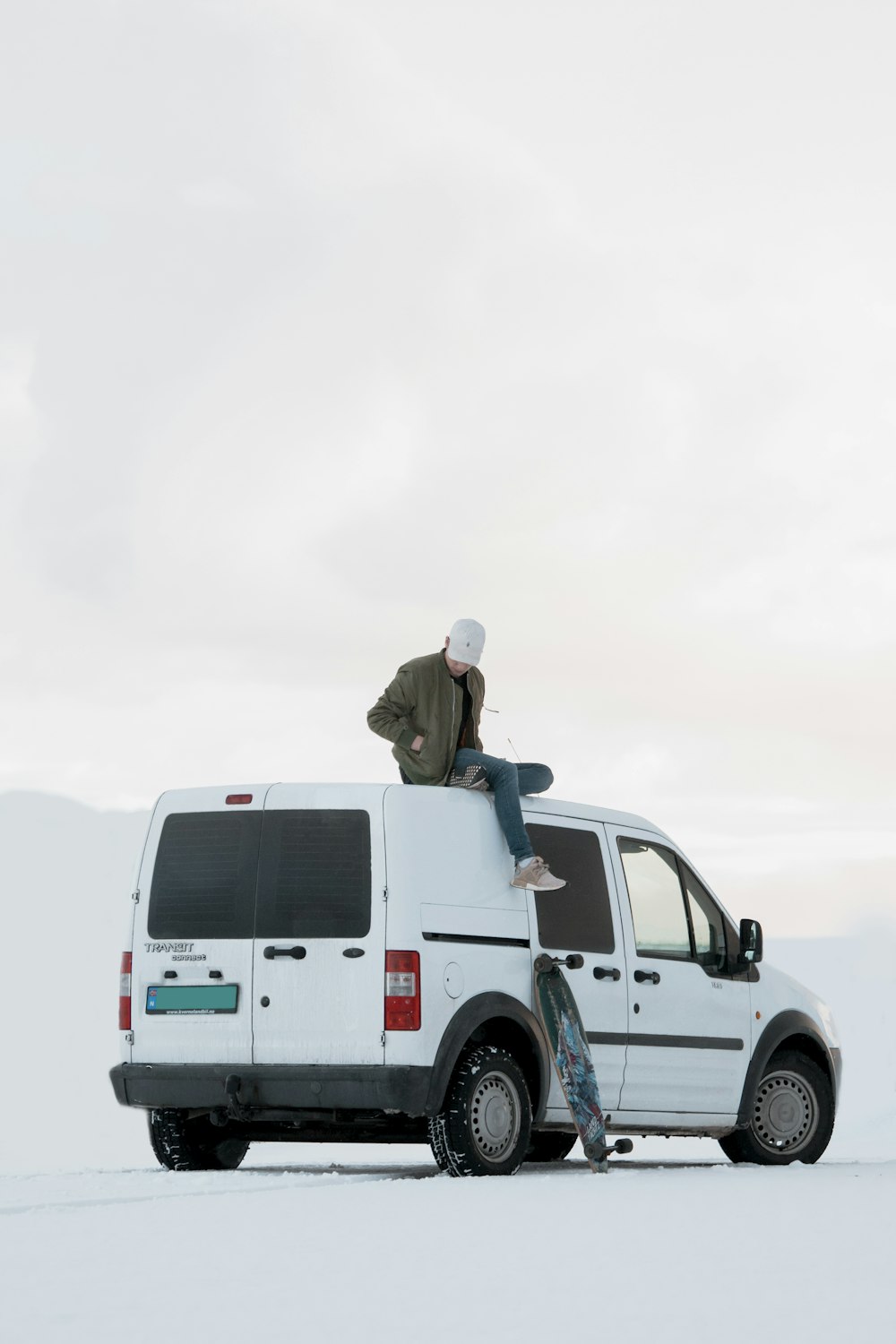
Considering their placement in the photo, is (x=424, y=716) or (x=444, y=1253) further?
(x=424, y=716)

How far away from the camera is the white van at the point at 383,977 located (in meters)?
10.1

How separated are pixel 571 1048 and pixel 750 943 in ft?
6.46

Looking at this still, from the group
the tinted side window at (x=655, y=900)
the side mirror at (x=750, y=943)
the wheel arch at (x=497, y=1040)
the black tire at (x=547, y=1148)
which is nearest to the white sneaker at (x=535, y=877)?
the wheel arch at (x=497, y=1040)

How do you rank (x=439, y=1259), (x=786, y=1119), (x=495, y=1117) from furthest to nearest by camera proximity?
(x=786, y=1119), (x=495, y=1117), (x=439, y=1259)

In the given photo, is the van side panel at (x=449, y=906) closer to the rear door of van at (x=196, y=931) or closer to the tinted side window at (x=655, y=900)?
the rear door of van at (x=196, y=931)

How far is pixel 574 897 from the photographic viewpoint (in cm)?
1130

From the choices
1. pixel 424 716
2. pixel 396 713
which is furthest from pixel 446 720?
pixel 396 713

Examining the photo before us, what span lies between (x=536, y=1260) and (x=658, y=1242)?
2.33 feet

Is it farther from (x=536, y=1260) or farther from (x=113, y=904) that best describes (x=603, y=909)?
(x=113, y=904)

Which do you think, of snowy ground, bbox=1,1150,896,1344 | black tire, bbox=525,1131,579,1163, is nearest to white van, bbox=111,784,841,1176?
snowy ground, bbox=1,1150,896,1344

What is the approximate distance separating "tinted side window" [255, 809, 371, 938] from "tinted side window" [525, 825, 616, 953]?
1.27 m

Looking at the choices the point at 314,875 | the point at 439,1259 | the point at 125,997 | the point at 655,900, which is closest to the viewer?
the point at 439,1259

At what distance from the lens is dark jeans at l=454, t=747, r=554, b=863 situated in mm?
10797

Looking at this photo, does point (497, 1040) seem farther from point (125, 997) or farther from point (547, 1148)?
point (547, 1148)
